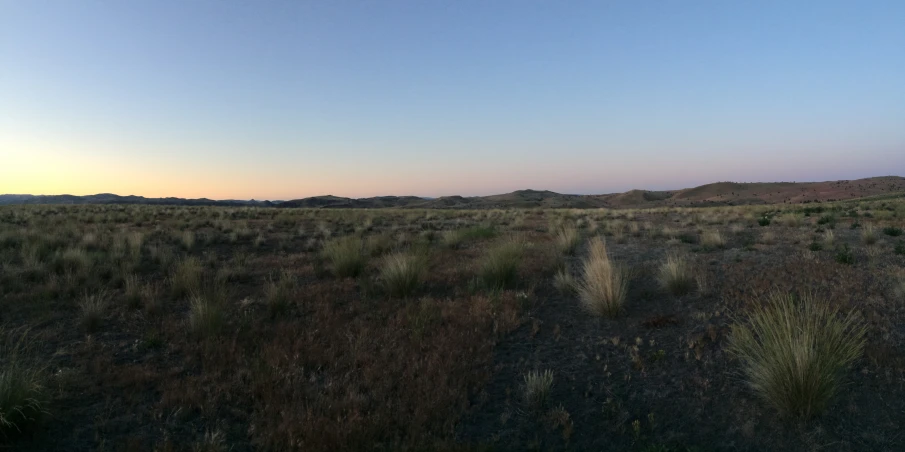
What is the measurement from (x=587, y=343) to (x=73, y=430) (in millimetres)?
5501

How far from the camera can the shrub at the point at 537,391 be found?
456 cm

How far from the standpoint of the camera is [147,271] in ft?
35.7

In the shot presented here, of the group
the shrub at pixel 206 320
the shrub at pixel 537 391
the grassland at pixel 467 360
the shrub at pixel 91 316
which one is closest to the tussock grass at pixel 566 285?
the grassland at pixel 467 360

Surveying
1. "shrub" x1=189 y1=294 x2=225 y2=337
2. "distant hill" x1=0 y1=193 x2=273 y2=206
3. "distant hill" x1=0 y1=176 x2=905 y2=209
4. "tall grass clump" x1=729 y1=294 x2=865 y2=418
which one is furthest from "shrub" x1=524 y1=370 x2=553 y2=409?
"distant hill" x1=0 y1=193 x2=273 y2=206

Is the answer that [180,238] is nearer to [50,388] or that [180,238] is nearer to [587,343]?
[50,388]

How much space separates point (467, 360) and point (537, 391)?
105cm

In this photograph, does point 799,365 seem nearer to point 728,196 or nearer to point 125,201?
point 728,196

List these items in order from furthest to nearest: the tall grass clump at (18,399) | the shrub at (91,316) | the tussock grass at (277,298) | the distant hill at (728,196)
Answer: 1. the distant hill at (728,196)
2. the tussock grass at (277,298)
3. the shrub at (91,316)
4. the tall grass clump at (18,399)

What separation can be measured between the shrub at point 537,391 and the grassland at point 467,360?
0.02 metres

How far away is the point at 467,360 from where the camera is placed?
17.8 feet

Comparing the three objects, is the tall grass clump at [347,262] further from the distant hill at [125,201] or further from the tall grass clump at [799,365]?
the distant hill at [125,201]

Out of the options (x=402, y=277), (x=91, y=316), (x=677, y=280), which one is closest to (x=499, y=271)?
(x=402, y=277)

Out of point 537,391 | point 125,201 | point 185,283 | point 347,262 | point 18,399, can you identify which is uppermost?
point 125,201

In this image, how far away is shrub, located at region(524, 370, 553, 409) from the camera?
456 centimetres
